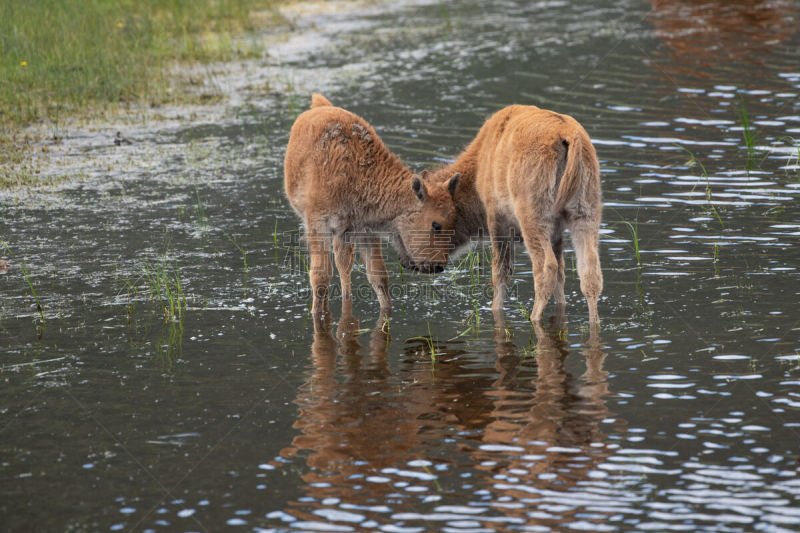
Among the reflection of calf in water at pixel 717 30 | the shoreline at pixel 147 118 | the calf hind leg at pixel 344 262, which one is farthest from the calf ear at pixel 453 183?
the reflection of calf in water at pixel 717 30

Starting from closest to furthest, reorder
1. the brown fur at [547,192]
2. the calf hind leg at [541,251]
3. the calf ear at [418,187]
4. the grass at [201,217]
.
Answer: the brown fur at [547,192] → the calf hind leg at [541,251] → the calf ear at [418,187] → the grass at [201,217]

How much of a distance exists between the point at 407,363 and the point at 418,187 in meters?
1.75

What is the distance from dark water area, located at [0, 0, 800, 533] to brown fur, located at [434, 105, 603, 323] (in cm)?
53

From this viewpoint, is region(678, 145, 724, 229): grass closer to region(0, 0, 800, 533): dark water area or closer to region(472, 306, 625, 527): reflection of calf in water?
region(0, 0, 800, 533): dark water area

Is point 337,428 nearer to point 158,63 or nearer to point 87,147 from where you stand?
point 87,147

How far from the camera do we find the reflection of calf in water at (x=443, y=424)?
582 cm

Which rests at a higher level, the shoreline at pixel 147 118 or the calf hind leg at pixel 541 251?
the shoreline at pixel 147 118

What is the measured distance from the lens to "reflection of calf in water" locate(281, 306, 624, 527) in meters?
5.82

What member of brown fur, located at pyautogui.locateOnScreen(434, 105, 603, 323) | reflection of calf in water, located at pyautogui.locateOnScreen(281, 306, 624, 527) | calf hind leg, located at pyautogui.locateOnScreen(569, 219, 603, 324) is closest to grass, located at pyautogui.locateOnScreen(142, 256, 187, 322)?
reflection of calf in water, located at pyautogui.locateOnScreen(281, 306, 624, 527)

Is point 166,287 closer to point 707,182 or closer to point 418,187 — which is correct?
point 418,187

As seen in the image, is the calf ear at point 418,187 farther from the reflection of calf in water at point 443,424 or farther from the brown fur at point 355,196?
the reflection of calf in water at point 443,424

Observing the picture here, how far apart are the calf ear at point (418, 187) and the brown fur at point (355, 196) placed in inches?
0.4

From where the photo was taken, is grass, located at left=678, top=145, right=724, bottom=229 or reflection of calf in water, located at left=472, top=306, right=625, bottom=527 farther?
grass, located at left=678, top=145, right=724, bottom=229

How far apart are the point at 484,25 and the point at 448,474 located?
19.5 metres
